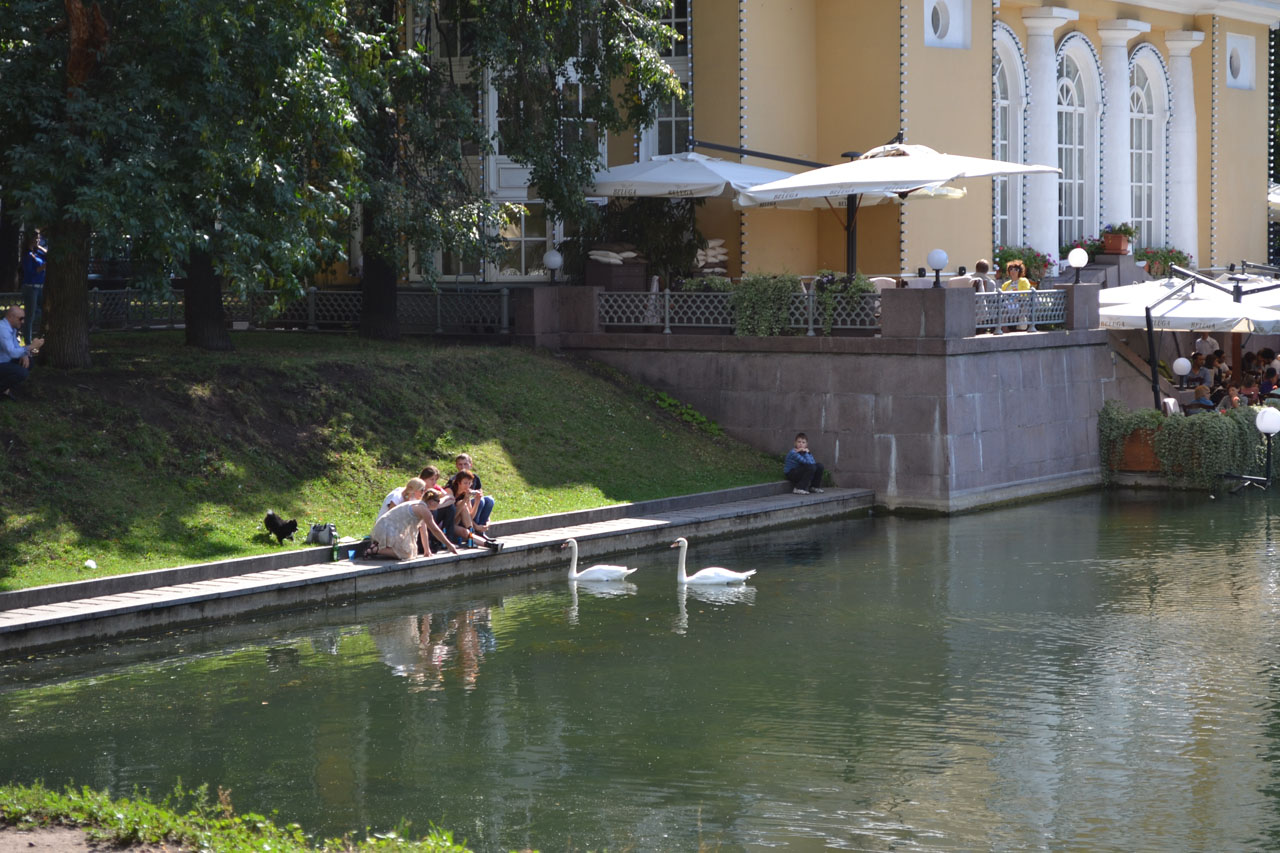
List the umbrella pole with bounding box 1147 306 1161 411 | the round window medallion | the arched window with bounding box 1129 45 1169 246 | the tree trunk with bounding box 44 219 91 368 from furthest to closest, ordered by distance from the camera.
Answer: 1. the arched window with bounding box 1129 45 1169 246
2. the round window medallion
3. the umbrella pole with bounding box 1147 306 1161 411
4. the tree trunk with bounding box 44 219 91 368

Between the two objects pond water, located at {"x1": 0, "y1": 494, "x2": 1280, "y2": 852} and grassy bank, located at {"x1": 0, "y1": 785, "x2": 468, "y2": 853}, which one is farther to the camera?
pond water, located at {"x1": 0, "y1": 494, "x2": 1280, "y2": 852}

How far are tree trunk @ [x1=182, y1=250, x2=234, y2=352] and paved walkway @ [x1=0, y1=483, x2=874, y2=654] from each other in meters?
6.34

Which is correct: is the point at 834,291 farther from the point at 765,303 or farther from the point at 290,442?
the point at 290,442

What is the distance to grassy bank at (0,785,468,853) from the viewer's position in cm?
767

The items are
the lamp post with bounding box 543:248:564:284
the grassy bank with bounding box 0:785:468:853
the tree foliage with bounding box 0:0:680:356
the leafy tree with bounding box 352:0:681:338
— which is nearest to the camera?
the grassy bank with bounding box 0:785:468:853

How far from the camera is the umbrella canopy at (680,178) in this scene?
25391mm

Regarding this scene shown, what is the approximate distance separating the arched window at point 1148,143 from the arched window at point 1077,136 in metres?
1.71

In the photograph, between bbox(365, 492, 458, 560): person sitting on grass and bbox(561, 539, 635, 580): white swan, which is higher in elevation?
bbox(365, 492, 458, 560): person sitting on grass

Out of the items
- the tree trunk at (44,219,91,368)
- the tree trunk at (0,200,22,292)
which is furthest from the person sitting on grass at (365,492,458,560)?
the tree trunk at (0,200,22,292)

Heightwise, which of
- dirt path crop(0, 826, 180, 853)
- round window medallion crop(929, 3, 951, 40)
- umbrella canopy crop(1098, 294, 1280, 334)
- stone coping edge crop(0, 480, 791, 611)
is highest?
round window medallion crop(929, 3, 951, 40)

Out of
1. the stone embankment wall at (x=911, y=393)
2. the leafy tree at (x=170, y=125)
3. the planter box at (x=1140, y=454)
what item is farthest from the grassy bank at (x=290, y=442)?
the planter box at (x=1140, y=454)

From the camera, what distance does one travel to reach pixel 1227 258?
38500 millimetres

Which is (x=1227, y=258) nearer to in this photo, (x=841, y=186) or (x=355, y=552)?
(x=841, y=186)

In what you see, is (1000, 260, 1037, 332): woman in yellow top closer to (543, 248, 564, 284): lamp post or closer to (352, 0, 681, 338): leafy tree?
(352, 0, 681, 338): leafy tree
